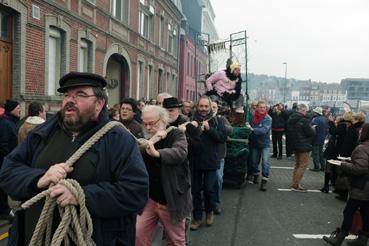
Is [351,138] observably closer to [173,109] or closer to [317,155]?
[317,155]

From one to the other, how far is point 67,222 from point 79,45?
36.7 feet

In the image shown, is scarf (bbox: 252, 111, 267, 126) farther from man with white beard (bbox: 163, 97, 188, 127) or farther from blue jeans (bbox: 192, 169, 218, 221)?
man with white beard (bbox: 163, 97, 188, 127)

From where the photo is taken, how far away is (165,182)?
361 cm

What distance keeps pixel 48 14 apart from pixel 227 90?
5.54m

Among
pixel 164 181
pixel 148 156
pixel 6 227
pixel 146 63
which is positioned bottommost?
pixel 6 227

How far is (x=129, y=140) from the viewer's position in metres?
2.32

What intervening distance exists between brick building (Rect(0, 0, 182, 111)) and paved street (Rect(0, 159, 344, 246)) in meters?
5.23

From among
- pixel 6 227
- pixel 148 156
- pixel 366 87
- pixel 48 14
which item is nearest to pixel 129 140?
pixel 148 156

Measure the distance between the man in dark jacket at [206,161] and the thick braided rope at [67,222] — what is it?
329cm

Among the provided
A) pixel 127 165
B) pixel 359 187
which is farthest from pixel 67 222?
pixel 359 187

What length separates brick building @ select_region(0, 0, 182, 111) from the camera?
9.27 meters

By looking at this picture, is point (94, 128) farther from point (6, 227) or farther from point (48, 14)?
point (48, 14)

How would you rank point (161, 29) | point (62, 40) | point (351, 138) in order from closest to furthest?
point (351, 138), point (62, 40), point (161, 29)

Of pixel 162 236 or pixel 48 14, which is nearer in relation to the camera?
pixel 162 236
